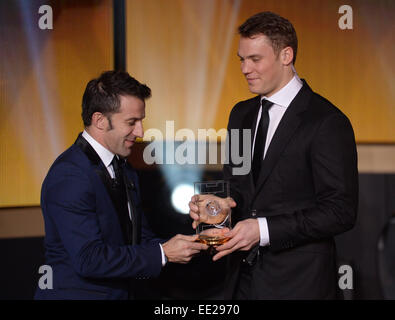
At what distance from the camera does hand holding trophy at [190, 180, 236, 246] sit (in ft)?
6.85

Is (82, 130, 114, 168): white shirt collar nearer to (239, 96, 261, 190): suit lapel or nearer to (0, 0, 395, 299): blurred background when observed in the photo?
(239, 96, 261, 190): suit lapel

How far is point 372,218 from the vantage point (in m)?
3.61

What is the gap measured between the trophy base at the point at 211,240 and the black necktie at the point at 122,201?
0.28 meters

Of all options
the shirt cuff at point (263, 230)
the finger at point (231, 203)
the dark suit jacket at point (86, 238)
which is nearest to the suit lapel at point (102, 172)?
the dark suit jacket at point (86, 238)

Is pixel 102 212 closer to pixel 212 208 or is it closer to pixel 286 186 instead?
pixel 212 208

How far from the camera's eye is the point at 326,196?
6.50 feet

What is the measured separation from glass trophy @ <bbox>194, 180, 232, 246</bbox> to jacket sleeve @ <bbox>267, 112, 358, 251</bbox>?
20 cm

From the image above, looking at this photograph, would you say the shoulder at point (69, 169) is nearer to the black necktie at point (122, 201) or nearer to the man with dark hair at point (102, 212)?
the man with dark hair at point (102, 212)

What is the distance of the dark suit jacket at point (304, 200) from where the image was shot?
1971 millimetres

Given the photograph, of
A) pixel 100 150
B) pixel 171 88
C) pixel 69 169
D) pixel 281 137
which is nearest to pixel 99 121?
pixel 100 150

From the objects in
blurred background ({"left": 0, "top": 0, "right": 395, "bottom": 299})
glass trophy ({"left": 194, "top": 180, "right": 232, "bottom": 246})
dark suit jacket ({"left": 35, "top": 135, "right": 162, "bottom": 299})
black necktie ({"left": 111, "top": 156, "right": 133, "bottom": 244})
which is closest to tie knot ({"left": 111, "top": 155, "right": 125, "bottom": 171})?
black necktie ({"left": 111, "top": 156, "right": 133, "bottom": 244})

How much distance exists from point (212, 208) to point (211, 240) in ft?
0.40
